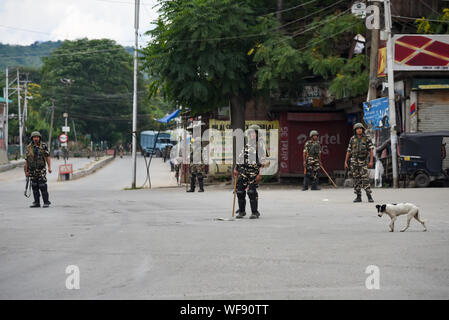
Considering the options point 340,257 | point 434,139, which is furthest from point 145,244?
point 434,139

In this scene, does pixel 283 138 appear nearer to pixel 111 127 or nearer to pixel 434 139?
pixel 434 139

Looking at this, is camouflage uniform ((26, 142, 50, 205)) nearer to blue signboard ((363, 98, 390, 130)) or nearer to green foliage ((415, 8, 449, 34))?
blue signboard ((363, 98, 390, 130))

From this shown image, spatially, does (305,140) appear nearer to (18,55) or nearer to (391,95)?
(391,95)

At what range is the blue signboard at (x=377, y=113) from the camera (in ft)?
76.0

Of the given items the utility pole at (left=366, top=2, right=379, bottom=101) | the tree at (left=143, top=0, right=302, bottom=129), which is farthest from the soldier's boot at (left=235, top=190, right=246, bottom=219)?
the tree at (left=143, top=0, right=302, bottom=129)

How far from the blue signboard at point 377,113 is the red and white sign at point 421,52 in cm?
145

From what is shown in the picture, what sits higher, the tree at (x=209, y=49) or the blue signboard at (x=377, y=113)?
the tree at (x=209, y=49)

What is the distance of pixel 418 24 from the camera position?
25531 mm

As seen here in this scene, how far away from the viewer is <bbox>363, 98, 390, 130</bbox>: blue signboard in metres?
23.2

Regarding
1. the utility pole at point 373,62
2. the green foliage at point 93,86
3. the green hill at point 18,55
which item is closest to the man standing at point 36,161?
the utility pole at point 373,62

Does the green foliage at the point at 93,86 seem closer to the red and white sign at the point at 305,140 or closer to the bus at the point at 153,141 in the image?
the bus at the point at 153,141

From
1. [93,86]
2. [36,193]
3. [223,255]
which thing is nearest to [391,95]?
[36,193]

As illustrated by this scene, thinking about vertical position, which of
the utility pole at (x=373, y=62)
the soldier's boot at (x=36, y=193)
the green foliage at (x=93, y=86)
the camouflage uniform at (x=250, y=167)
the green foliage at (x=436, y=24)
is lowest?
the soldier's boot at (x=36, y=193)

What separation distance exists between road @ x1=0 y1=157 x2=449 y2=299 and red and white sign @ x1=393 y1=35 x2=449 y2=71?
380 inches
